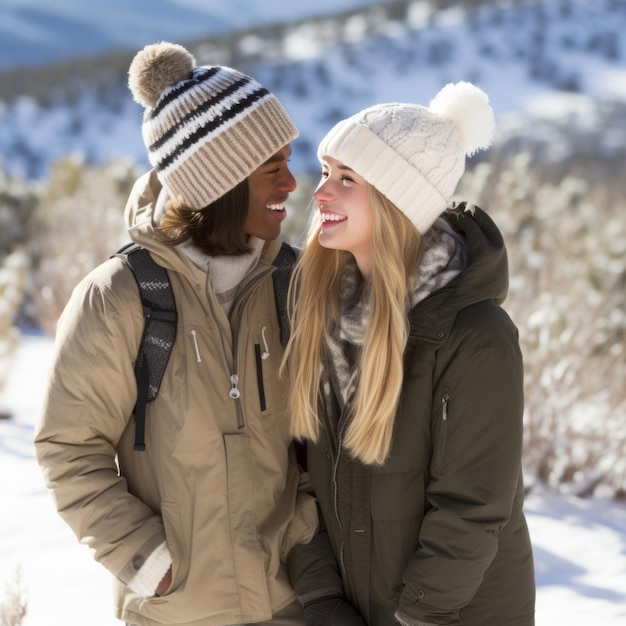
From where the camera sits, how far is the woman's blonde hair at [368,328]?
2131mm

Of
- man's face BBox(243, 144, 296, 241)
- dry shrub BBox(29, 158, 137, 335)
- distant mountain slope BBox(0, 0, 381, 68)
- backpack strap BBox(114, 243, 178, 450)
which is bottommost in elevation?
dry shrub BBox(29, 158, 137, 335)

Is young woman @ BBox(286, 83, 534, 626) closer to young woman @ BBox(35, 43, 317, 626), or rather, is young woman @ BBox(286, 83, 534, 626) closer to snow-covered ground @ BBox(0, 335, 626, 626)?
young woman @ BBox(35, 43, 317, 626)

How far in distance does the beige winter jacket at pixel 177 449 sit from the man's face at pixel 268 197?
0.15 meters

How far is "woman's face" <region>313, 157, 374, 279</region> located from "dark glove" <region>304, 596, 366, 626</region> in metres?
0.88

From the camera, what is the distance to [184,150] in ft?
8.02

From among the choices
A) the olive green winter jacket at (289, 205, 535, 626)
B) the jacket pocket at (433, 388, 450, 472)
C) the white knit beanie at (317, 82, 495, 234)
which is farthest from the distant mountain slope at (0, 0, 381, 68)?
the jacket pocket at (433, 388, 450, 472)

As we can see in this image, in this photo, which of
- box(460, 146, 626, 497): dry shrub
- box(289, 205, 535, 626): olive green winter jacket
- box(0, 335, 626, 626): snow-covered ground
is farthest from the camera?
box(460, 146, 626, 497): dry shrub

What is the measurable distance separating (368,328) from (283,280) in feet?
1.35

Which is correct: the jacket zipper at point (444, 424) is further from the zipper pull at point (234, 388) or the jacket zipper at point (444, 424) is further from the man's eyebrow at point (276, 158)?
the man's eyebrow at point (276, 158)

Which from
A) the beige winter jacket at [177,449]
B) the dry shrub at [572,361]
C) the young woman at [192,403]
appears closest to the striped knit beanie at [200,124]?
the young woman at [192,403]

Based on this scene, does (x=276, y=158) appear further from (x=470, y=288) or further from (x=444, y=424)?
(x=444, y=424)

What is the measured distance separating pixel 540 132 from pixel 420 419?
21.3 meters

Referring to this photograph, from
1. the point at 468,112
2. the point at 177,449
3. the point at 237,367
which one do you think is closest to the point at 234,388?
the point at 237,367

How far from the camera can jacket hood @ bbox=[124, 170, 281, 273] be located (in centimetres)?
229
